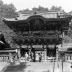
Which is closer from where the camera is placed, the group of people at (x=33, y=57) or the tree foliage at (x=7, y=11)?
the group of people at (x=33, y=57)

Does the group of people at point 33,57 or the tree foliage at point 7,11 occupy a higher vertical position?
the tree foliage at point 7,11

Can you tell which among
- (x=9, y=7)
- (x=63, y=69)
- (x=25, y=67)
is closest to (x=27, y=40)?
(x=25, y=67)

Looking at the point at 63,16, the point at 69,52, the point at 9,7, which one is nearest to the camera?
the point at 69,52

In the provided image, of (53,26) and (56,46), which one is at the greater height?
(53,26)

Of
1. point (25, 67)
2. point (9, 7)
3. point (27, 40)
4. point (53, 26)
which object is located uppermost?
point (9, 7)

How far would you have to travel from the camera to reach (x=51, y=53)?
27.0 metres

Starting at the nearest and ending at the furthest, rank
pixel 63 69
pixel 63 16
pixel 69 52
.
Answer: pixel 63 69, pixel 69 52, pixel 63 16

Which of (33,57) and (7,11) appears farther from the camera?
(7,11)

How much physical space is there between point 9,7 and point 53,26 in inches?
1757

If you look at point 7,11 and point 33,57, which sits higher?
point 7,11

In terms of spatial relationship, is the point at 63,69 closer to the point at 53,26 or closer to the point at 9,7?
the point at 53,26

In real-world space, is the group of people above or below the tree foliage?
below

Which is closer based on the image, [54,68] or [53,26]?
[54,68]

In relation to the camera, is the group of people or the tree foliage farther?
the tree foliage
